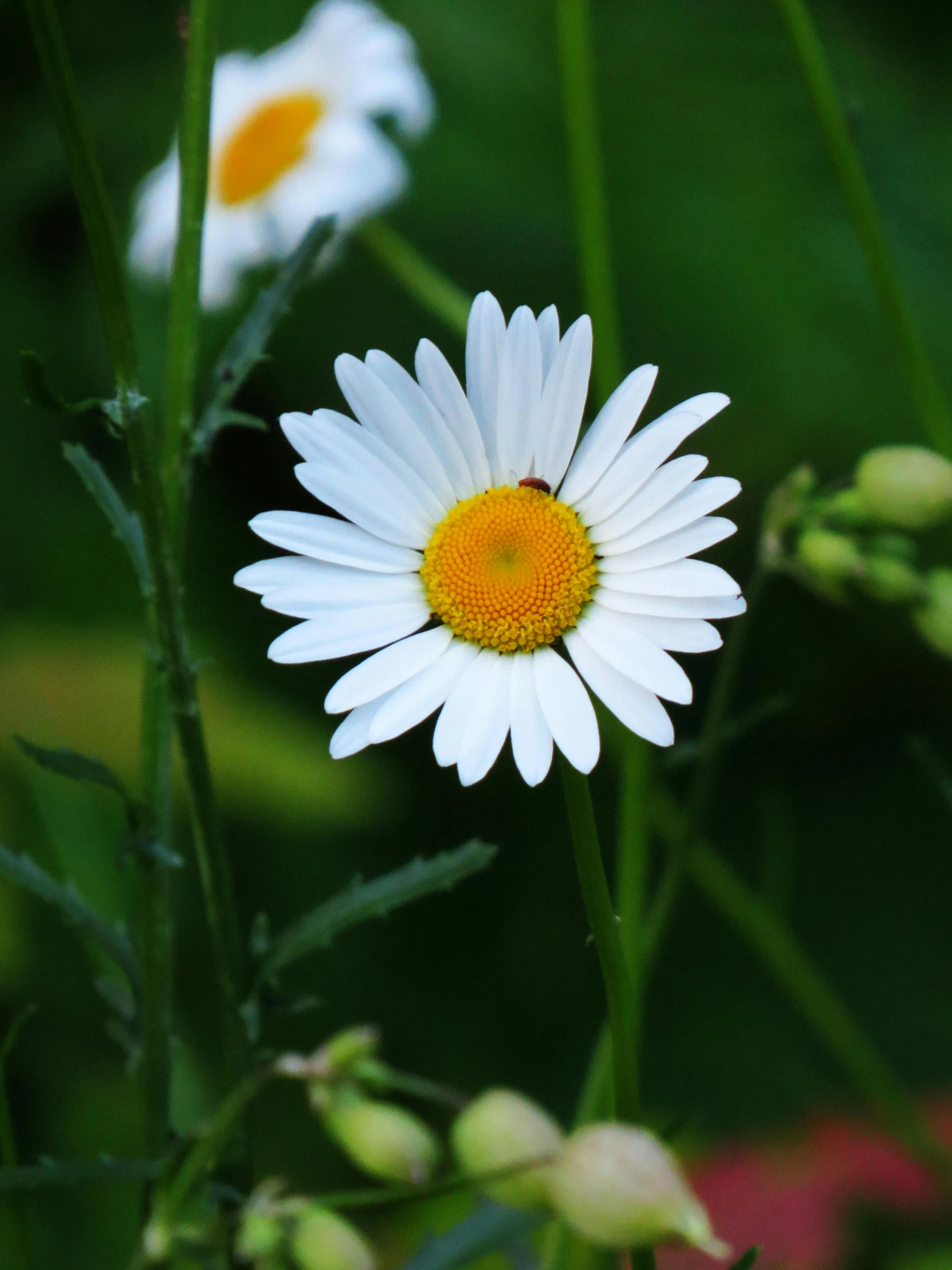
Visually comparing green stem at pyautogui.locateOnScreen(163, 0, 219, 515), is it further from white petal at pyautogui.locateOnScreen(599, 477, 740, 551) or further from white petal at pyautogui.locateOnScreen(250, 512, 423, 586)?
white petal at pyautogui.locateOnScreen(599, 477, 740, 551)

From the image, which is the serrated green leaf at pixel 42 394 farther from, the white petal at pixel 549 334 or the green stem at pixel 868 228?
the green stem at pixel 868 228

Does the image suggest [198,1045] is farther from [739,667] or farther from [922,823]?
[922,823]

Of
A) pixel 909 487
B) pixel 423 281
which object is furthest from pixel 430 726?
pixel 909 487

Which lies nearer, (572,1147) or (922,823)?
(572,1147)

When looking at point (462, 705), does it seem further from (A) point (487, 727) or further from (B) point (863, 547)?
(B) point (863, 547)

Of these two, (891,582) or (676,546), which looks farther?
(891,582)

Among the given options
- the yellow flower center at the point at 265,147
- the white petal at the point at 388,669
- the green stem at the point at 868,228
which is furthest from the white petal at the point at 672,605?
the yellow flower center at the point at 265,147

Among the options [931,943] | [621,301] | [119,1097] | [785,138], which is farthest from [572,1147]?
[785,138]
